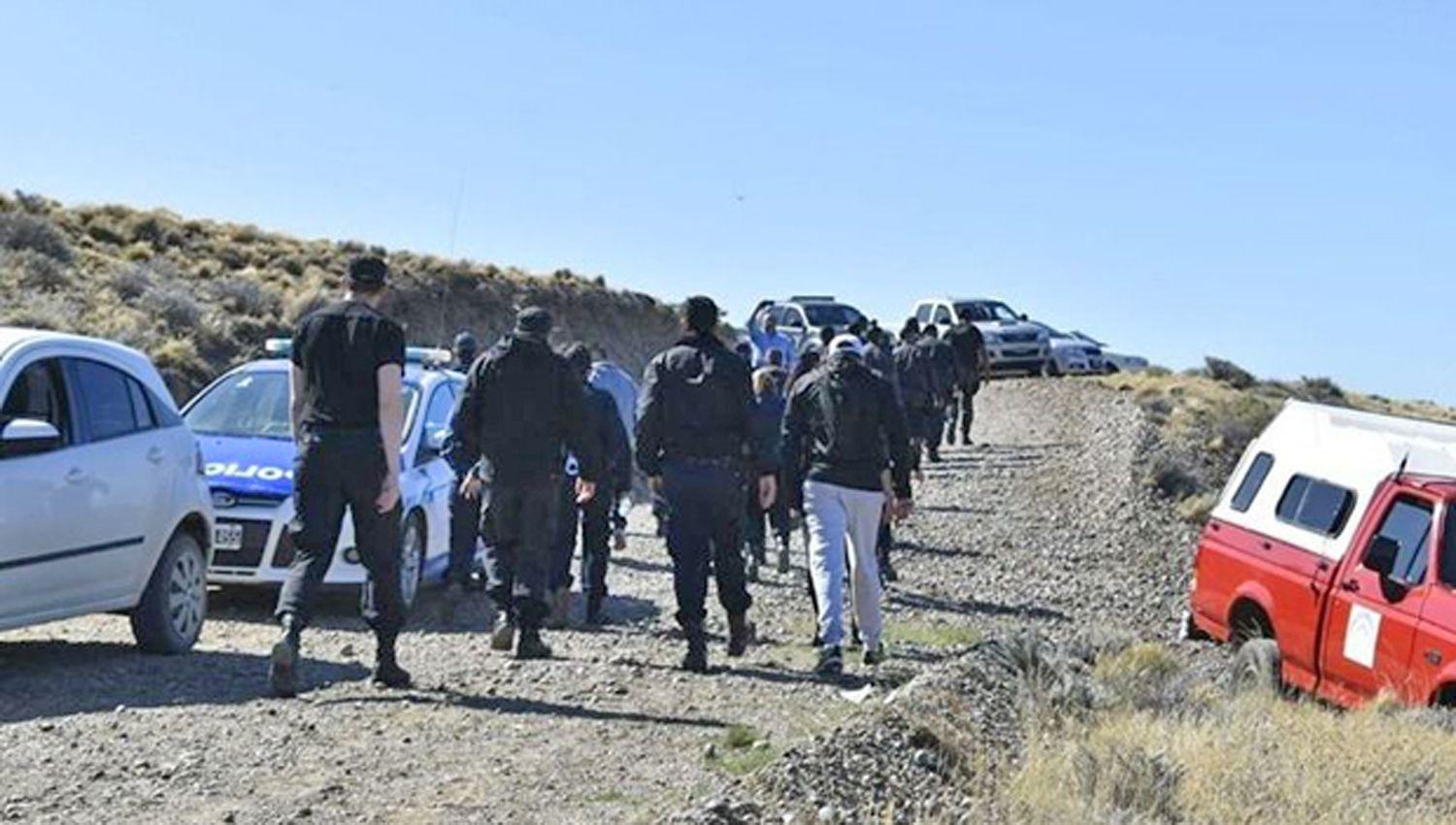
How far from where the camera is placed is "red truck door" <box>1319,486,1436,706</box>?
1372 centimetres

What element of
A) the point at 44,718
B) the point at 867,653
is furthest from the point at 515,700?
the point at 867,653

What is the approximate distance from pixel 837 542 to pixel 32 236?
97.9 feet

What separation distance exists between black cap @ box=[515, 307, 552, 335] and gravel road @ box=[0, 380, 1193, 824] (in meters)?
1.85

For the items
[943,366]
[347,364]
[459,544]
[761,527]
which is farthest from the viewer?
[943,366]

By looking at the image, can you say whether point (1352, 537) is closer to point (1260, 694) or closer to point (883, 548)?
point (1260, 694)

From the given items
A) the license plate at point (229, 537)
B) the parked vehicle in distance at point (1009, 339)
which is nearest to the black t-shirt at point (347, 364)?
the license plate at point (229, 537)

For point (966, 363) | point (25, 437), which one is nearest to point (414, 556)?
point (25, 437)

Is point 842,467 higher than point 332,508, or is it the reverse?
point 842,467

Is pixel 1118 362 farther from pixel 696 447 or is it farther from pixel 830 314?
pixel 696 447

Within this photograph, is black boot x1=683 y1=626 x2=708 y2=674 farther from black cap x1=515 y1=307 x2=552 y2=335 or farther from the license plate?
the license plate

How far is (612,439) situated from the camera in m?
15.4

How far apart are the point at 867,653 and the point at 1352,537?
3.72 m

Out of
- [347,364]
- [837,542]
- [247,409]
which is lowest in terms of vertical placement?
[837,542]

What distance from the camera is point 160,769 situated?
338 inches
